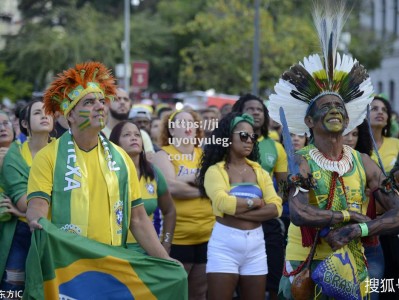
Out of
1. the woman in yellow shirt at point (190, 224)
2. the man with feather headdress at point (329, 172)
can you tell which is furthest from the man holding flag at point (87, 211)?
the woman in yellow shirt at point (190, 224)

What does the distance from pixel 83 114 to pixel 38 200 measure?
626 mm

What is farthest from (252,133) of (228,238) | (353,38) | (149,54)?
(149,54)

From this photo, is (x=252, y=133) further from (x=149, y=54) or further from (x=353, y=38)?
(x=149, y=54)

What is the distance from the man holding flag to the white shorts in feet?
5.26

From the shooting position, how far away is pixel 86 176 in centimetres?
578

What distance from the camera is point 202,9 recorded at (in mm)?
46406

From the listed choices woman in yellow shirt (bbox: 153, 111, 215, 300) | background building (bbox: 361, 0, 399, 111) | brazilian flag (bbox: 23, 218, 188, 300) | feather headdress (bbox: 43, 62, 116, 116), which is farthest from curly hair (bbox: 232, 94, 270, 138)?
background building (bbox: 361, 0, 399, 111)

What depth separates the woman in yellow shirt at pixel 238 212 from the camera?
7.45m

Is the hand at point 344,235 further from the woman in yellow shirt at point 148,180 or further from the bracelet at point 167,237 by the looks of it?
the bracelet at point 167,237

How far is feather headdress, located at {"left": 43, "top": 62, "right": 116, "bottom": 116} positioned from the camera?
5961 millimetres

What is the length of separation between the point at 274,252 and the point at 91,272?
11.2ft

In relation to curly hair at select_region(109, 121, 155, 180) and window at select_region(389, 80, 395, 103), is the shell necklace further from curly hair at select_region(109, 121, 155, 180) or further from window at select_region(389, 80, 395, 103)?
window at select_region(389, 80, 395, 103)

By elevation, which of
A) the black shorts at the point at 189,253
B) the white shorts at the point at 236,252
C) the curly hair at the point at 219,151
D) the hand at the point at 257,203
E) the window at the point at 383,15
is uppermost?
the window at the point at 383,15

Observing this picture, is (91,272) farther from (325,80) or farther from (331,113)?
(325,80)
